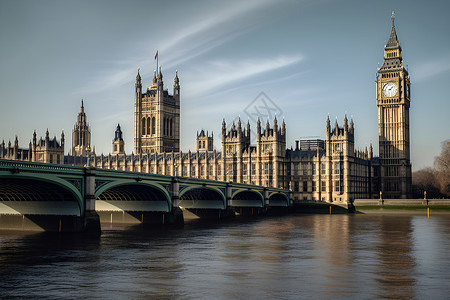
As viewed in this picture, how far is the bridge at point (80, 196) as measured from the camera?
63.9 metres

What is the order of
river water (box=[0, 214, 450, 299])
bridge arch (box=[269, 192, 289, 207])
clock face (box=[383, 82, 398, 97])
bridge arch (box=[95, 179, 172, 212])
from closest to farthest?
river water (box=[0, 214, 450, 299]), bridge arch (box=[95, 179, 172, 212]), bridge arch (box=[269, 192, 289, 207]), clock face (box=[383, 82, 398, 97])

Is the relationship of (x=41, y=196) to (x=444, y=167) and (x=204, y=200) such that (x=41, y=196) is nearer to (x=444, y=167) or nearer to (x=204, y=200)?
(x=204, y=200)

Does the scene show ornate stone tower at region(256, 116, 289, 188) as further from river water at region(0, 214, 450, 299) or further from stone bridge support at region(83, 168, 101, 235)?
stone bridge support at region(83, 168, 101, 235)

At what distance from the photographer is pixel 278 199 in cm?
15688

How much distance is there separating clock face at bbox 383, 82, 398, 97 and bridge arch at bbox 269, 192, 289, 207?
49521 millimetres

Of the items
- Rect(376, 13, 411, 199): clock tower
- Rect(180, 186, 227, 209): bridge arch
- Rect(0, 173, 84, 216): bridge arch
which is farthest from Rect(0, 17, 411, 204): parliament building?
Rect(0, 173, 84, 216): bridge arch

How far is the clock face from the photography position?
577ft

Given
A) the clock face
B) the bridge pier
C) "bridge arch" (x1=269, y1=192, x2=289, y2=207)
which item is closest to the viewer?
the bridge pier

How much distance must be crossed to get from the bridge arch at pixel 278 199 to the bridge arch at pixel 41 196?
7904 centimetres

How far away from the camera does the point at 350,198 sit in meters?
157

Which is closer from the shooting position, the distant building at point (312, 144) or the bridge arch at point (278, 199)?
the bridge arch at point (278, 199)

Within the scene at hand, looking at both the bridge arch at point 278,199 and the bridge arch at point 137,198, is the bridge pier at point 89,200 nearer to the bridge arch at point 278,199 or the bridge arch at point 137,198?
the bridge arch at point 137,198

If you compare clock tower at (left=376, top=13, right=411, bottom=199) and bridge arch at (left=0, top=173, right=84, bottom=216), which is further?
clock tower at (left=376, top=13, right=411, bottom=199)

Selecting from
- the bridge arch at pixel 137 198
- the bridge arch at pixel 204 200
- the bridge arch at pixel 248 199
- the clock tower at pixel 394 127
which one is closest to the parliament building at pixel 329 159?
the clock tower at pixel 394 127
